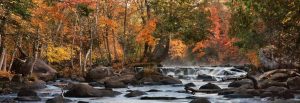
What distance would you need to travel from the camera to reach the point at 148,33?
4150 cm

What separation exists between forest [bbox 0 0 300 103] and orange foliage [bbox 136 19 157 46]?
9cm

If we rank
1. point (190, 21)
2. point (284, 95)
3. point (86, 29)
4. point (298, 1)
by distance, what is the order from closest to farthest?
point (298, 1) < point (284, 95) < point (190, 21) < point (86, 29)

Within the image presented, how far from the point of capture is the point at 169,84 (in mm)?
30609

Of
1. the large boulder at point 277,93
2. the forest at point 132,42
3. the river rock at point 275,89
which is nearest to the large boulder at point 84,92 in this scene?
the forest at point 132,42

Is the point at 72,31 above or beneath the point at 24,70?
above

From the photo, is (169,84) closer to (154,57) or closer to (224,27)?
(154,57)

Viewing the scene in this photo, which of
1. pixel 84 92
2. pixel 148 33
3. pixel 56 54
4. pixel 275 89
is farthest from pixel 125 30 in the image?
pixel 275 89

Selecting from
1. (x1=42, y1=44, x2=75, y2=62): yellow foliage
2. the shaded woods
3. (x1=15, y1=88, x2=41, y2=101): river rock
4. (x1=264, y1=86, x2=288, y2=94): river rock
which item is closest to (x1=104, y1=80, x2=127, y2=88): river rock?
the shaded woods

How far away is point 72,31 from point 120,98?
21641mm

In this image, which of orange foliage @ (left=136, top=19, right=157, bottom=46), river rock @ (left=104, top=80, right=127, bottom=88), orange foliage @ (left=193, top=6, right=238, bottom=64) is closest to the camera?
river rock @ (left=104, top=80, right=127, bottom=88)

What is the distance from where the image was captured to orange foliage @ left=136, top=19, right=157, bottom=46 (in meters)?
40.0

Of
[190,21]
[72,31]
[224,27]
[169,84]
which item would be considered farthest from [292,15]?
[224,27]

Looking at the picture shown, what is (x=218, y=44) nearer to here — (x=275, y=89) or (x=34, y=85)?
(x=34, y=85)

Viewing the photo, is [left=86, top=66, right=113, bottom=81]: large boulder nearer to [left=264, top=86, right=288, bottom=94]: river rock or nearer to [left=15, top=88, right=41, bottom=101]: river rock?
[left=15, top=88, right=41, bottom=101]: river rock
